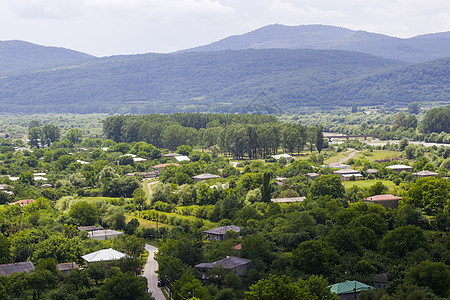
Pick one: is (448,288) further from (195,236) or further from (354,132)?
(354,132)

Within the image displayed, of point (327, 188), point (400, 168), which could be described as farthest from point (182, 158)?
point (327, 188)

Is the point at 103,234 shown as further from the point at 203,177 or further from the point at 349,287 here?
the point at 203,177

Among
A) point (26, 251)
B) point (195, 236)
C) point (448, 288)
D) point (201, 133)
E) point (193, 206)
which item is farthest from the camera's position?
point (201, 133)

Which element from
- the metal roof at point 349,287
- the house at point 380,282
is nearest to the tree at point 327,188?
the house at point 380,282

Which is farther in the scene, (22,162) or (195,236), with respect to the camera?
(22,162)

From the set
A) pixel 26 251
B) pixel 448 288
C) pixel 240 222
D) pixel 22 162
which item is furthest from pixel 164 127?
pixel 448 288

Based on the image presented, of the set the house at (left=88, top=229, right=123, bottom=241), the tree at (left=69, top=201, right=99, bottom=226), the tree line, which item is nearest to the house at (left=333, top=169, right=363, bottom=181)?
the tree line

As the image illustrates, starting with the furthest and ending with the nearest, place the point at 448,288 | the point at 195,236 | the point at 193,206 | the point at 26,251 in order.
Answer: the point at 193,206
the point at 195,236
the point at 26,251
the point at 448,288

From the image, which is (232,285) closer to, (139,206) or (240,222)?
(240,222)
